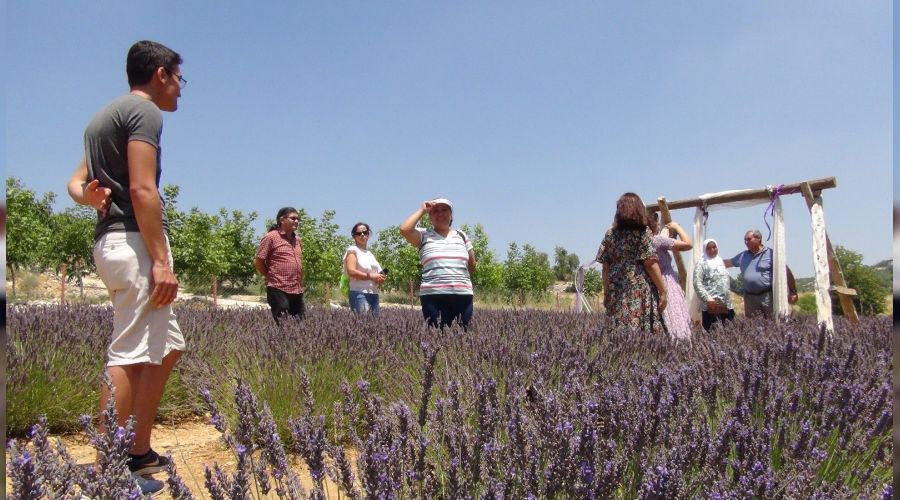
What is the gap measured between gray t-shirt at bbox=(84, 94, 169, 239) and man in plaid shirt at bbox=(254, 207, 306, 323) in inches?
117

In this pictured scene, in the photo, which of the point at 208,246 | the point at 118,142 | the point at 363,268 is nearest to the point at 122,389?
the point at 118,142

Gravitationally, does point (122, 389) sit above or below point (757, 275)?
below

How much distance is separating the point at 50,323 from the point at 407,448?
155 inches

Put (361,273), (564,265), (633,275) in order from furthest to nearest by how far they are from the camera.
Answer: (564,265) < (361,273) < (633,275)

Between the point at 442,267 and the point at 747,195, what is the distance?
400 centimetres

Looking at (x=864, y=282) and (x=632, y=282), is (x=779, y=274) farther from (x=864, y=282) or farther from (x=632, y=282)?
(x=864, y=282)

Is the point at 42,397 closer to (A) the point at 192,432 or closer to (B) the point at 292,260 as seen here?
(A) the point at 192,432

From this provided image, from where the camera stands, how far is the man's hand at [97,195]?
7.19 feet

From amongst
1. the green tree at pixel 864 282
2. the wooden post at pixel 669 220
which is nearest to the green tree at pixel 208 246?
the wooden post at pixel 669 220

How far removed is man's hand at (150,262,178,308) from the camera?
2.24 metres

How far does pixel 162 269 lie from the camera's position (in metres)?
2.25

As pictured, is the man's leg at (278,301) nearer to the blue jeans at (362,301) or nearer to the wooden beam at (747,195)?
the blue jeans at (362,301)

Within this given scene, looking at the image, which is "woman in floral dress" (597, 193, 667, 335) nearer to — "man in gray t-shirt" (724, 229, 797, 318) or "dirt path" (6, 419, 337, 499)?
"dirt path" (6, 419, 337, 499)

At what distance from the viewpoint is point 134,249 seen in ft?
7.40
